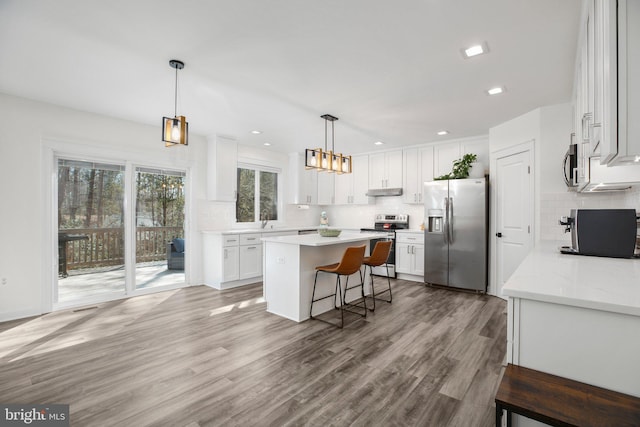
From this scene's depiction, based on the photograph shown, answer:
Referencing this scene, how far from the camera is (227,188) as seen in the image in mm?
5391

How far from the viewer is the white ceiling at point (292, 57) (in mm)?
2035

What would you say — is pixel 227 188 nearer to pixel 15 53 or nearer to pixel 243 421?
pixel 15 53

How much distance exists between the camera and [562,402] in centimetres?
100

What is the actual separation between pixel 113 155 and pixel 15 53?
1830 mm

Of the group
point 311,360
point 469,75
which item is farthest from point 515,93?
point 311,360

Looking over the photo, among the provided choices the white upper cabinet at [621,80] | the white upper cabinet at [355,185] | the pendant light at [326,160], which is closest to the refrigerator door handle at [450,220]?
the pendant light at [326,160]

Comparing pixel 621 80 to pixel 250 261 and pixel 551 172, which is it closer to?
pixel 551 172

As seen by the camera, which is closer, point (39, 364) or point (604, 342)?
point (604, 342)

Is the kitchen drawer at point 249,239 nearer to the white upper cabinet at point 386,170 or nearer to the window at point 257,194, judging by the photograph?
the window at point 257,194

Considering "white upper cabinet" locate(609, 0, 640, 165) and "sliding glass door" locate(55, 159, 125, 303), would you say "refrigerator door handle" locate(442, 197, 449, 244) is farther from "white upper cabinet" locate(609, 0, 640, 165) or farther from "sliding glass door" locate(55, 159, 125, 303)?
"sliding glass door" locate(55, 159, 125, 303)

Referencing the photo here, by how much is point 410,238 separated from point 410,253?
0.28 meters

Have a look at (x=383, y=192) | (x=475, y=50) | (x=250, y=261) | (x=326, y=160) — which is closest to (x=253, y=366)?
(x=326, y=160)

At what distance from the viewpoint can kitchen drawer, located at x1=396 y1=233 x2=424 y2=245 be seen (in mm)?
5438

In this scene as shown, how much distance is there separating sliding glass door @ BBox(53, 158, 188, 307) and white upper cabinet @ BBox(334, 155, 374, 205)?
336 centimetres
